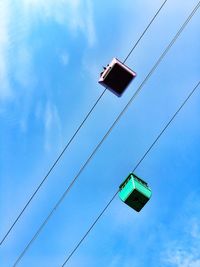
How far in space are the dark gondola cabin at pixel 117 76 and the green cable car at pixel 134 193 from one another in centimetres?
273

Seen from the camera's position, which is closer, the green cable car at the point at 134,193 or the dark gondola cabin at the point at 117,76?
the dark gondola cabin at the point at 117,76

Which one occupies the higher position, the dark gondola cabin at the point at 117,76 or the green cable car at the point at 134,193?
the dark gondola cabin at the point at 117,76

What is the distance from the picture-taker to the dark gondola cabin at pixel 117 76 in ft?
41.6

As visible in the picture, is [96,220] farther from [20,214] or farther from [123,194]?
[20,214]

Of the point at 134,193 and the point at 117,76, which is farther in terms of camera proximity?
the point at 134,193

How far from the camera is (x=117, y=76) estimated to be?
12.8m

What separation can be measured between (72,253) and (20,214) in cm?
203

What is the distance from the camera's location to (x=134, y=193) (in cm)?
1322

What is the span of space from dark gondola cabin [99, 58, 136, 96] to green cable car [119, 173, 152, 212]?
2731mm

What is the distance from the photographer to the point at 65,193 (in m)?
13.6

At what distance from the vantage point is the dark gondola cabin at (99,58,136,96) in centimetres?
1269

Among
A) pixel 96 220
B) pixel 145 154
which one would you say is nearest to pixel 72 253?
pixel 96 220

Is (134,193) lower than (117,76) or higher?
lower

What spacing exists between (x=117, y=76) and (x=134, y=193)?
3501mm
